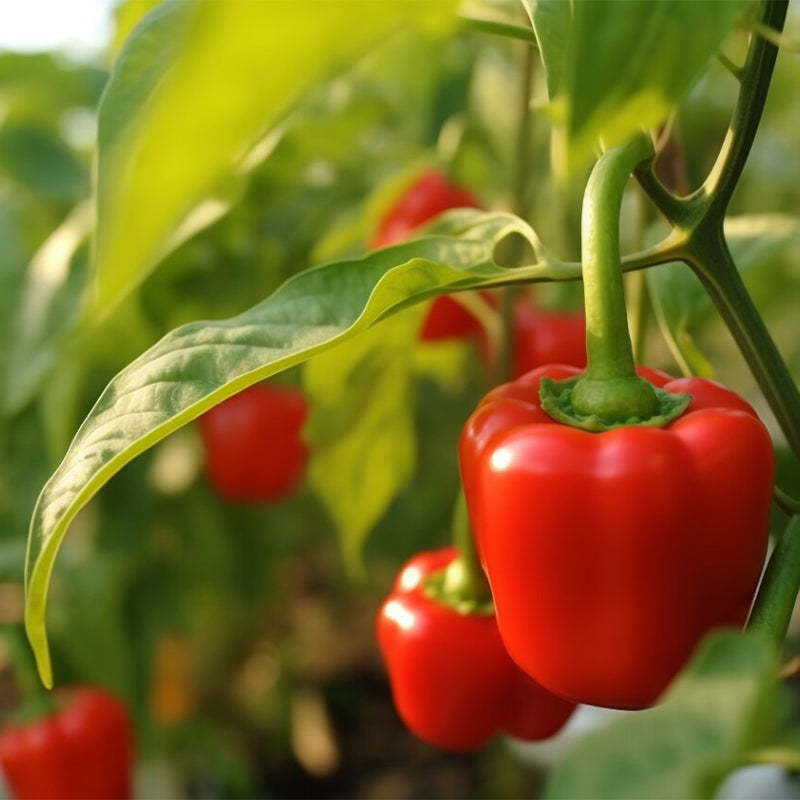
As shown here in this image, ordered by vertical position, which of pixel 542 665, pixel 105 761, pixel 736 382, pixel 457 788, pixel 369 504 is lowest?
pixel 457 788

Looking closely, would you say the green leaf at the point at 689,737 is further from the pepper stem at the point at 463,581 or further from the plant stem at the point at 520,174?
the plant stem at the point at 520,174

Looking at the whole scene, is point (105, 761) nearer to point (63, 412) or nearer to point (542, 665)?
point (63, 412)

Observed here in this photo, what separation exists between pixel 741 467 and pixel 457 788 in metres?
1.30

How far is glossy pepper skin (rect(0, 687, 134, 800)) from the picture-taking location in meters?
0.86

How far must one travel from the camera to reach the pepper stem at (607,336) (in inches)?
14.6

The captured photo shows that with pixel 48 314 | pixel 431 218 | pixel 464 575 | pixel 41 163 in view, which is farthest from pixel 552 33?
pixel 41 163

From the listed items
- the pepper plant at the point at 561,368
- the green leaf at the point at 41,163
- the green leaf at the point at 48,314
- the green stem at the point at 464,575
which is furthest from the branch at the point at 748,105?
the green leaf at the point at 41,163

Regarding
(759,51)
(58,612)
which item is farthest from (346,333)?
(58,612)

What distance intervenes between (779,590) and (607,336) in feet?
0.36

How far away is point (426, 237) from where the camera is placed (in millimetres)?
436

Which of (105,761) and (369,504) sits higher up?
(369,504)

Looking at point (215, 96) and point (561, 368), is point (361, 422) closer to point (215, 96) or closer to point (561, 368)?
point (561, 368)

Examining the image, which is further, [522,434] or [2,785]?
[2,785]

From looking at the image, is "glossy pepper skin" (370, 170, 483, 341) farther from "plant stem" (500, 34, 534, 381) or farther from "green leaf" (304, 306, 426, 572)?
"green leaf" (304, 306, 426, 572)
